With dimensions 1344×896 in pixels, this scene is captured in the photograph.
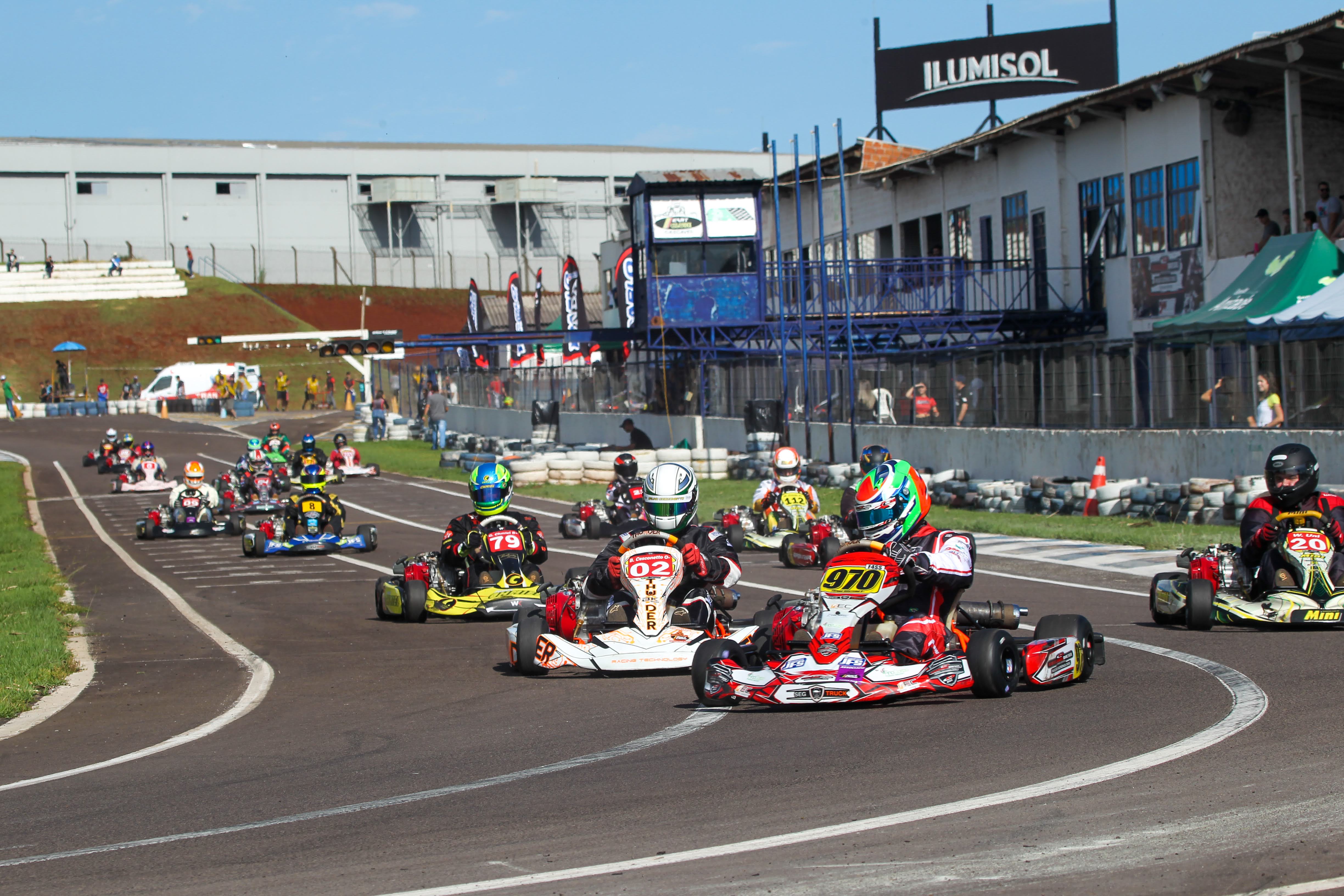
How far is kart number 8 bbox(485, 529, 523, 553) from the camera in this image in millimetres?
13078

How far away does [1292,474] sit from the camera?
33.9 feet

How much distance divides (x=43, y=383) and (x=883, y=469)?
7453 cm

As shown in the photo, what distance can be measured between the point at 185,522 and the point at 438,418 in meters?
23.1

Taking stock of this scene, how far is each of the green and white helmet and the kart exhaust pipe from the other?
194 centimetres

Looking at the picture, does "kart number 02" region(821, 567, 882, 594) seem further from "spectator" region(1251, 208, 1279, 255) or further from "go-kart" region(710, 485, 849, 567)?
"spectator" region(1251, 208, 1279, 255)

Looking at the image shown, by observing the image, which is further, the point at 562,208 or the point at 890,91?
the point at 562,208

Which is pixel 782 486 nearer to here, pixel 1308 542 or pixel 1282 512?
pixel 1282 512

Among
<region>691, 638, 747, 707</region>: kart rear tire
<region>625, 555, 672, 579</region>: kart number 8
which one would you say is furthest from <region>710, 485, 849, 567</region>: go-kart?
<region>691, 638, 747, 707</region>: kart rear tire

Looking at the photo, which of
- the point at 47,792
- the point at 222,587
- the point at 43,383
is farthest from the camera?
the point at 43,383

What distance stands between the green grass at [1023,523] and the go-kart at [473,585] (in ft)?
23.1

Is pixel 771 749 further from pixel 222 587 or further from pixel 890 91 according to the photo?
pixel 890 91

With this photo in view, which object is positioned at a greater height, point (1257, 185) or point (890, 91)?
point (890, 91)

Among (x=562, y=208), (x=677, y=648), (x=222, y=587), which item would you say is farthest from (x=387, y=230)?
(x=677, y=648)

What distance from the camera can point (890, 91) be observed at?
1671 inches
